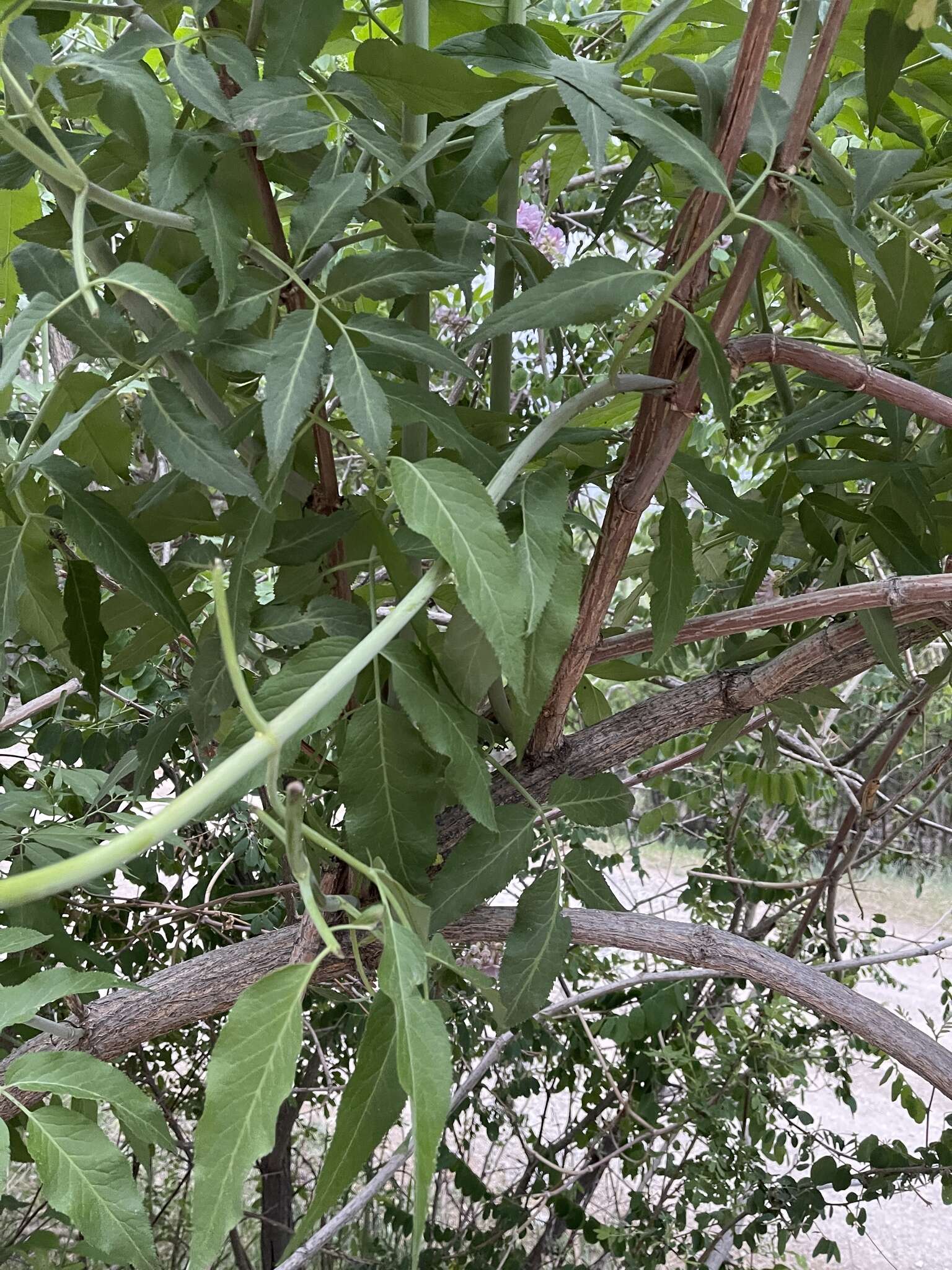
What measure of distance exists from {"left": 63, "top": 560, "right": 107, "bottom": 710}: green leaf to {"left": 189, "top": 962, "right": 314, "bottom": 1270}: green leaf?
14 centimetres

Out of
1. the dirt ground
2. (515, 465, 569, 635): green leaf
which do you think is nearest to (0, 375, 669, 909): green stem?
(515, 465, 569, 635): green leaf

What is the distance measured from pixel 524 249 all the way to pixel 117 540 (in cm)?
16

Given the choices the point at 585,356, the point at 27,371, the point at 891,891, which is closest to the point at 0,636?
the point at 585,356

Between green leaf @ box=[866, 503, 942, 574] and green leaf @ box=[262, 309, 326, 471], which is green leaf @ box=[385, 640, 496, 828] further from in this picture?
green leaf @ box=[866, 503, 942, 574]

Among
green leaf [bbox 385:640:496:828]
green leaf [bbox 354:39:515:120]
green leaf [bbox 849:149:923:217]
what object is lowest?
green leaf [bbox 385:640:496:828]

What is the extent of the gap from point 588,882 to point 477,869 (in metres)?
0.05

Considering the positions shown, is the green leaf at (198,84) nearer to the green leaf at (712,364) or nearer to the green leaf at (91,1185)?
the green leaf at (712,364)

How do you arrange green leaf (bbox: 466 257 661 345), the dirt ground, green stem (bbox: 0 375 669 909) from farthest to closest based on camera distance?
the dirt ground
green leaf (bbox: 466 257 661 345)
green stem (bbox: 0 375 669 909)

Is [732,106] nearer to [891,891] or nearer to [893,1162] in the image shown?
[893,1162]

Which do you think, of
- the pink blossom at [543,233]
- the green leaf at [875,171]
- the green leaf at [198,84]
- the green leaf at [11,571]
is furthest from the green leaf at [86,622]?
the pink blossom at [543,233]

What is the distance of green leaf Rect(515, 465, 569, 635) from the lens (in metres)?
0.22

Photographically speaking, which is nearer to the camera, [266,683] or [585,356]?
[266,683]

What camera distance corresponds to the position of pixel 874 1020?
1.22 feet

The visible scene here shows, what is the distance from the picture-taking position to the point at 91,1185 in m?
0.24
